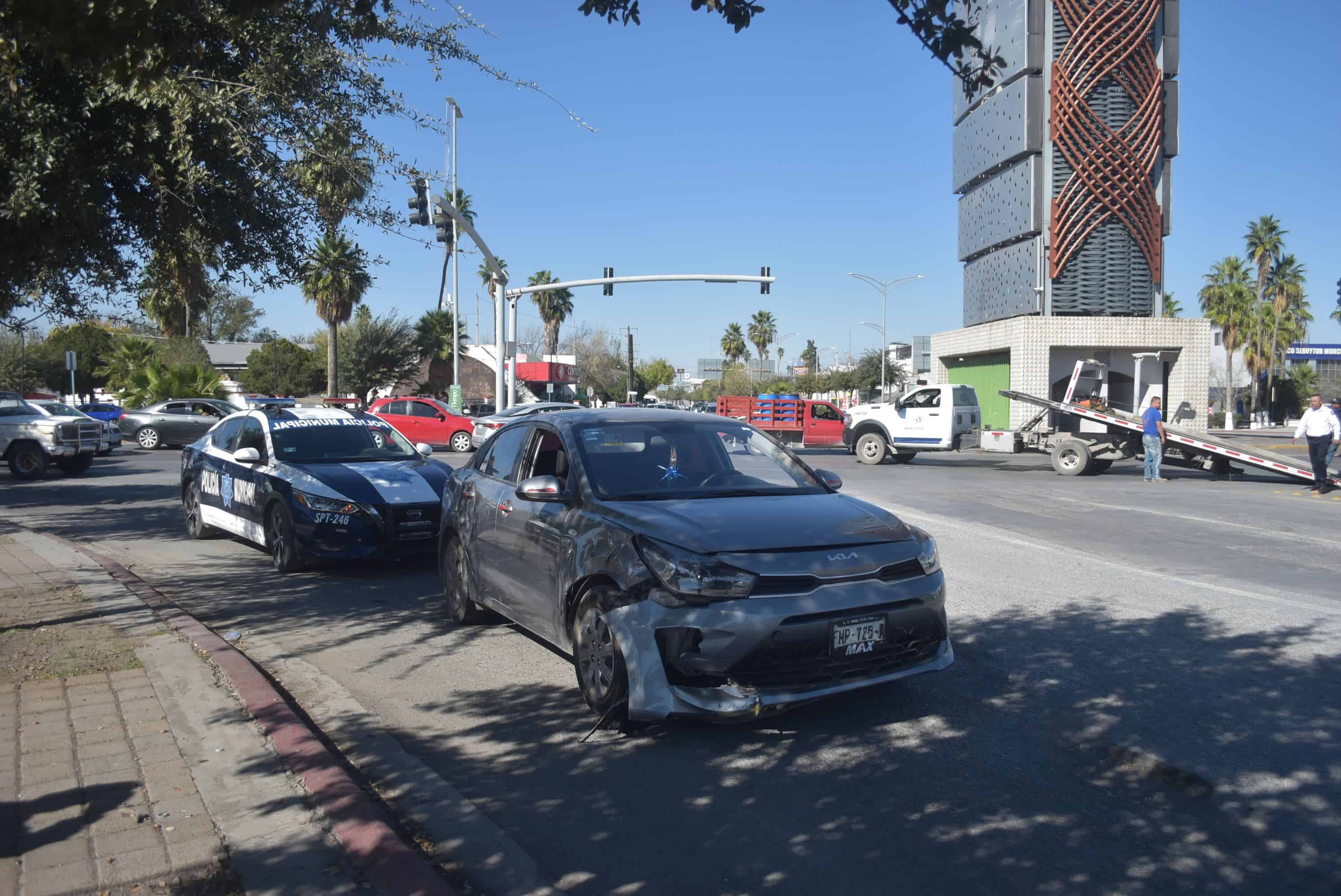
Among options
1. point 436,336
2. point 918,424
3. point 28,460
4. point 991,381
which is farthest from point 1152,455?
point 436,336

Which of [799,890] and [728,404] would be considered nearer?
[799,890]

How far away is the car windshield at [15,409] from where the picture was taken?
21.3 meters

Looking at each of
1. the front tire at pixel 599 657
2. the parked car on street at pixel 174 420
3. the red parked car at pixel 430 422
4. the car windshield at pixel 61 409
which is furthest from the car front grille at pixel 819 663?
the parked car on street at pixel 174 420

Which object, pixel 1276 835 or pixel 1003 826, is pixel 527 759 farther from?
pixel 1276 835

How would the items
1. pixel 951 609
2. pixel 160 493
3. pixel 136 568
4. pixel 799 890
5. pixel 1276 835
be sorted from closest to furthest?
pixel 799 890
pixel 1276 835
pixel 951 609
pixel 136 568
pixel 160 493

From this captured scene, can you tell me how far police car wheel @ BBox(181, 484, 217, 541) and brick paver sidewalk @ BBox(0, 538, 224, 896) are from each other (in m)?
6.43

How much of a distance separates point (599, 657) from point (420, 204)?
825cm

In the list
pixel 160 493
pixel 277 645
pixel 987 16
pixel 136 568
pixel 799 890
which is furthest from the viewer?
pixel 987 16

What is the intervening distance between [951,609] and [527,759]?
→ 13.6 ft

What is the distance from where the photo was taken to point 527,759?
4832 millimetres

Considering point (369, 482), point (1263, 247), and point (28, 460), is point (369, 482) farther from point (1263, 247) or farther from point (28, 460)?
point (1263, 247)

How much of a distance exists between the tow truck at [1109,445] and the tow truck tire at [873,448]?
3.19m

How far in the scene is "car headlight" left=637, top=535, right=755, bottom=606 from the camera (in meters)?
4.68

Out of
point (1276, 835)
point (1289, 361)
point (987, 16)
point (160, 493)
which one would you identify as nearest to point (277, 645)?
point (1276, 835)
